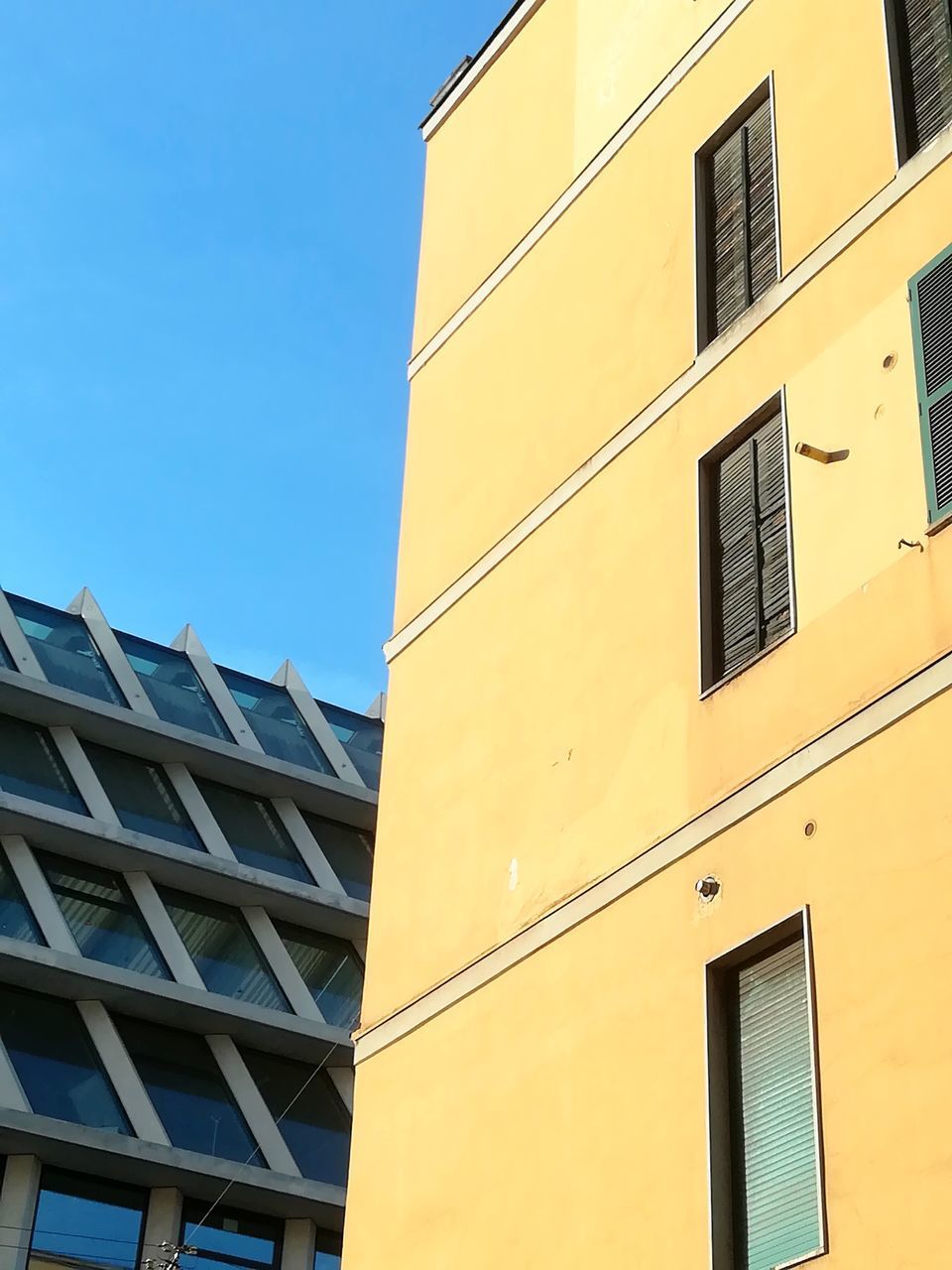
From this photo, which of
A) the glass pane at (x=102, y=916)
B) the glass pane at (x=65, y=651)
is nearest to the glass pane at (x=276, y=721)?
the glass pane at (x=65, y=651)

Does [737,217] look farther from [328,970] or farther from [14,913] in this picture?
[328,970]

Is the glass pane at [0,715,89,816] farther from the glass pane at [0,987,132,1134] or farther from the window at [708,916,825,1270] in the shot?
the window at [708,916,825,1270]

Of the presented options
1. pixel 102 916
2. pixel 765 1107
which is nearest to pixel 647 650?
pixel 765 1107

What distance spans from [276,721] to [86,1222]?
1058cm

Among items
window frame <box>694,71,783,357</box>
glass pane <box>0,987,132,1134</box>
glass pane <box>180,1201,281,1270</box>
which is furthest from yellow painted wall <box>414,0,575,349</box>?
glass pane <box>180,1201,281,1270</box>

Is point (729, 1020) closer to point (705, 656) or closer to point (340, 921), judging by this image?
point (705, 656)

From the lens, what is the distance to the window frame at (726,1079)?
26.9ft

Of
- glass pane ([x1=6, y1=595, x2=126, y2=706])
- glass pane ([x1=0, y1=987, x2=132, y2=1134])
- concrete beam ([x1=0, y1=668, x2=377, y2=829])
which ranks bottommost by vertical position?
glass pane ([x1=0, y1=987, x2=132, y2=1134])

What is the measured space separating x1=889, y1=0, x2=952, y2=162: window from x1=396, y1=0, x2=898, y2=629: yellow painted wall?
0.09m

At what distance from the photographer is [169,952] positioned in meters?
33.3

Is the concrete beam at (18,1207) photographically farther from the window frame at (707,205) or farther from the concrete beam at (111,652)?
the window frame at (707,205)

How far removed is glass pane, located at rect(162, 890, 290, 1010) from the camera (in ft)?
111

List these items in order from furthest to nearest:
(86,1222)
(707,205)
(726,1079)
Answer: (86,1222), (707,205), (726,1079)

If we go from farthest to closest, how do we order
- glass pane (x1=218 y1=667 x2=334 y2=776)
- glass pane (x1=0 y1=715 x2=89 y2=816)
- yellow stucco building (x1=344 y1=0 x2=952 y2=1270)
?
glass pane (x1=218 y1=667 x2=334 y2=776) < glass pane (x1=0 y1=715 x2=89 y2=816) < yellow stucco building (x1=344 y1=0 x2=952 y2=1270)
